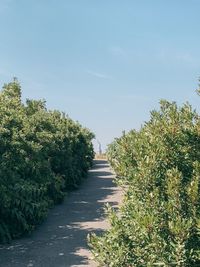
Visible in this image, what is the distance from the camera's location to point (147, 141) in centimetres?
762

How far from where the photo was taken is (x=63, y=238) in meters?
16.2

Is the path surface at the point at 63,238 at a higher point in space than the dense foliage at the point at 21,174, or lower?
lower

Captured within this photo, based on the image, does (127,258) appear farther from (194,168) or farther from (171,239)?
(194,168)

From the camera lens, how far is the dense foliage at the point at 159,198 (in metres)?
5.95

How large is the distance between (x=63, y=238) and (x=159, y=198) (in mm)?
10437

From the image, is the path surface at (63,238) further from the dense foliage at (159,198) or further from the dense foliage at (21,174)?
the dense foliage at (159,198)

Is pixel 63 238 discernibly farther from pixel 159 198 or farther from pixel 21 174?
pixel 159 198

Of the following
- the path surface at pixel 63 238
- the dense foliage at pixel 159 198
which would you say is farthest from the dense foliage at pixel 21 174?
the dense foliage at pixel 159 198

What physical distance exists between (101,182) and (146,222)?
87.4ft

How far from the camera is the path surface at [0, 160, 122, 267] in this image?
13641 millimetres

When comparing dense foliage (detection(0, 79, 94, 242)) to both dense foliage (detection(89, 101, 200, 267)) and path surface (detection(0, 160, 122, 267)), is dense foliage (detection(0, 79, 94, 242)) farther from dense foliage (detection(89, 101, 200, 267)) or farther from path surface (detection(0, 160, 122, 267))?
dense foliage (detection(89, 101, 200, 267))

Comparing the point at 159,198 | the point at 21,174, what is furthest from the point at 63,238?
the point at 159,198

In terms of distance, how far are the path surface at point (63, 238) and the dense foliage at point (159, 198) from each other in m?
6.60

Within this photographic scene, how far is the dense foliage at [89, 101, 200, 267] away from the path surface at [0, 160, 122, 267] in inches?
260
